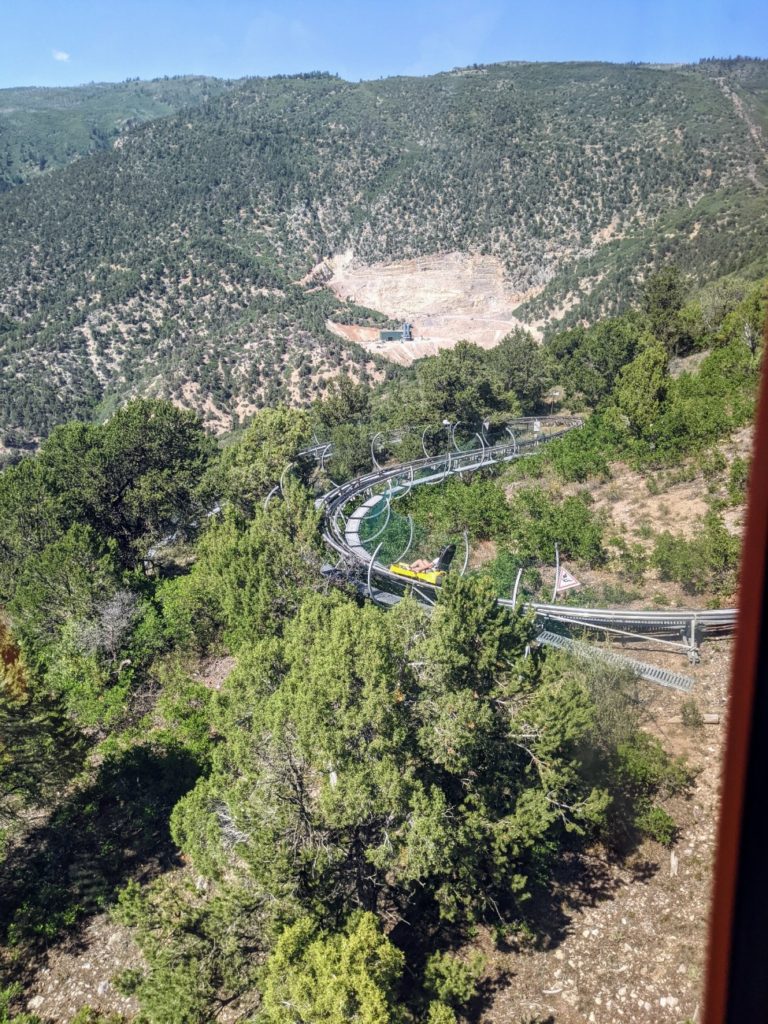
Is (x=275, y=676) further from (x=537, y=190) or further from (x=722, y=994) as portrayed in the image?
(x=537, y=190)

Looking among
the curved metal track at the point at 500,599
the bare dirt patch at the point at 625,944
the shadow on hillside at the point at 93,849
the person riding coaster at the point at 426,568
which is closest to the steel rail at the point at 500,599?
the curved metal track at the point at 500,599

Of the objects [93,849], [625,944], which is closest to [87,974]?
[93,849]

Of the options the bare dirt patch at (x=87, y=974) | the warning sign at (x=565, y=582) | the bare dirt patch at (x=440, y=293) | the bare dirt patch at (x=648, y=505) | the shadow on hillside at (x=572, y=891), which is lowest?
the shadow on hillside at (x=572, y=891)

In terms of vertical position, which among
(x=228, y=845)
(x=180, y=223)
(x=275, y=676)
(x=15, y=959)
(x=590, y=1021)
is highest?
(x=180, y=223)

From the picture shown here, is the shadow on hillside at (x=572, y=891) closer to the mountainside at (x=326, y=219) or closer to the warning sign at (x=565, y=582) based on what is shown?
the warning sign at (x=565, y=582)

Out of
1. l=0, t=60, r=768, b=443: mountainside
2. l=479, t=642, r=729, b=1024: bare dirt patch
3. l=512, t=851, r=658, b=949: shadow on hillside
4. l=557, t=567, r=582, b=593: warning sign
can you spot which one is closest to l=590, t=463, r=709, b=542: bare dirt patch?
l=557, t=567, r=582, b=593: warning sign

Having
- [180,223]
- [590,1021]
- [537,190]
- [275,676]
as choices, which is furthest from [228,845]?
[537,190]
